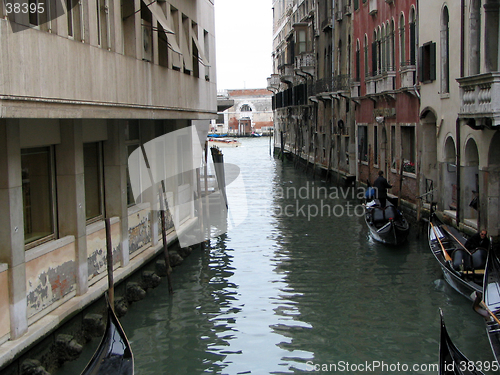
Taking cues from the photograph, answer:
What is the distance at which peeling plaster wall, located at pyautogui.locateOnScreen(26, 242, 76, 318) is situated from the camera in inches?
265

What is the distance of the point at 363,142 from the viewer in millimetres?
21953

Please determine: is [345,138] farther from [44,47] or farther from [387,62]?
[44,47]

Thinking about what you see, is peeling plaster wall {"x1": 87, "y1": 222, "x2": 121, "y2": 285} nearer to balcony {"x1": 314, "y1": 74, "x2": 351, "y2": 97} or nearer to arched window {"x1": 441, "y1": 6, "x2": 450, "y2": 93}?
arched window {"x1": 441, "y1": 6, "x2": 450, "y2": 93}

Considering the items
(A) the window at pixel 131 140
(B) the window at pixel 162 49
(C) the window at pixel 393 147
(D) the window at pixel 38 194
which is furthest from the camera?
(C) the window at pixel 393 147

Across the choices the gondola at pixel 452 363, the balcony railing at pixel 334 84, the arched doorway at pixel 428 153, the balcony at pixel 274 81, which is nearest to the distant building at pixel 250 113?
the balcony at pixel 274 81

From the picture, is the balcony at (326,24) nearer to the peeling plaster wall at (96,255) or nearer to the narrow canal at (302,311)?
the narrow canal at (302,311)

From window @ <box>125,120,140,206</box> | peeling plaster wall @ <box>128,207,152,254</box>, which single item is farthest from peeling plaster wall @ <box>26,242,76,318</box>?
window @ <box>125,120,140,206</box>

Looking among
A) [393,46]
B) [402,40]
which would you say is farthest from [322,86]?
[402,40]

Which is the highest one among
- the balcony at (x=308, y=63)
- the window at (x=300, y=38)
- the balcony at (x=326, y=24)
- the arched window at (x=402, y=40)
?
the window at (x=300, y=38)

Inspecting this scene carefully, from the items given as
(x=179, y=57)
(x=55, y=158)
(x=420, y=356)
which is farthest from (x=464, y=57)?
(x=55, y=158)

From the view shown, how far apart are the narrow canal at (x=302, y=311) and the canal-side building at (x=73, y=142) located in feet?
3.61

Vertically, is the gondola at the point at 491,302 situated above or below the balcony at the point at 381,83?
below

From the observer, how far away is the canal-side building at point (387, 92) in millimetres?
16281

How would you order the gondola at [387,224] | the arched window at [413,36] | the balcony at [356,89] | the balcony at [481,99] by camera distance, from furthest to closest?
the balcony at [356,89]
the arched window at [413,36]
the gondola at [387,224]
the balcony at [481,99]
